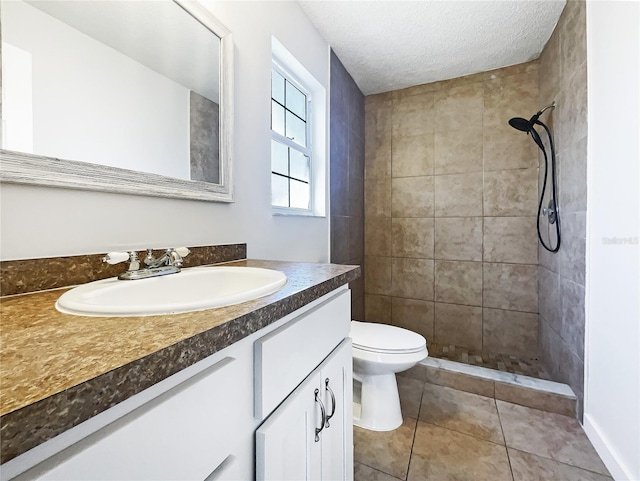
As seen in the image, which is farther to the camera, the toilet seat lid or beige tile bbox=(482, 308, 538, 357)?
beige tile bbox=(482, 308, 538, 357)

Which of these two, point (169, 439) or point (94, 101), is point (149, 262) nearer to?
point (94, 101)

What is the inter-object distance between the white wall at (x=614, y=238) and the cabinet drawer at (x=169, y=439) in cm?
145

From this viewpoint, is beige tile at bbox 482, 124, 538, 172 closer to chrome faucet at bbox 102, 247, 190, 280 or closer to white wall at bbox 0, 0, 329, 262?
white wall at bbox 0, 0, 329, 262

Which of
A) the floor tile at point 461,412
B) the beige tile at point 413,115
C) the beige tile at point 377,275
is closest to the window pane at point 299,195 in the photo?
the beige tile at point 377,275

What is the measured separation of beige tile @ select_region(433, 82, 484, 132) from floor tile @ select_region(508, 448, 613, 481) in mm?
2211

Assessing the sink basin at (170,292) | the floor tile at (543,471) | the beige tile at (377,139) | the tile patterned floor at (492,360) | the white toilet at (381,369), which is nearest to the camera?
the sink basin at (170,292)

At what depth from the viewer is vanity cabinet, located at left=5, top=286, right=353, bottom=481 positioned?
31cm

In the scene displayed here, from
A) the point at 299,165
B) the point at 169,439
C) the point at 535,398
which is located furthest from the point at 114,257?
the point at 535,398

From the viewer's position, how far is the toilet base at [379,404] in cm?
153

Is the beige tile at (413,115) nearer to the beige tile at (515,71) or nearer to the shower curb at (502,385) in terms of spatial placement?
the beige tile at (515,71)

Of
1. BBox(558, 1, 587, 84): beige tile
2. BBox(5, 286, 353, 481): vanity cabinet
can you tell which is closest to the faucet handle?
BBox(5, 286, 353, 481): vanity cabinet

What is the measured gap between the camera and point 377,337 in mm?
1607

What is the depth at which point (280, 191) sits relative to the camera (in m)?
1.73

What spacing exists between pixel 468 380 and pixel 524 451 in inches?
18.1
